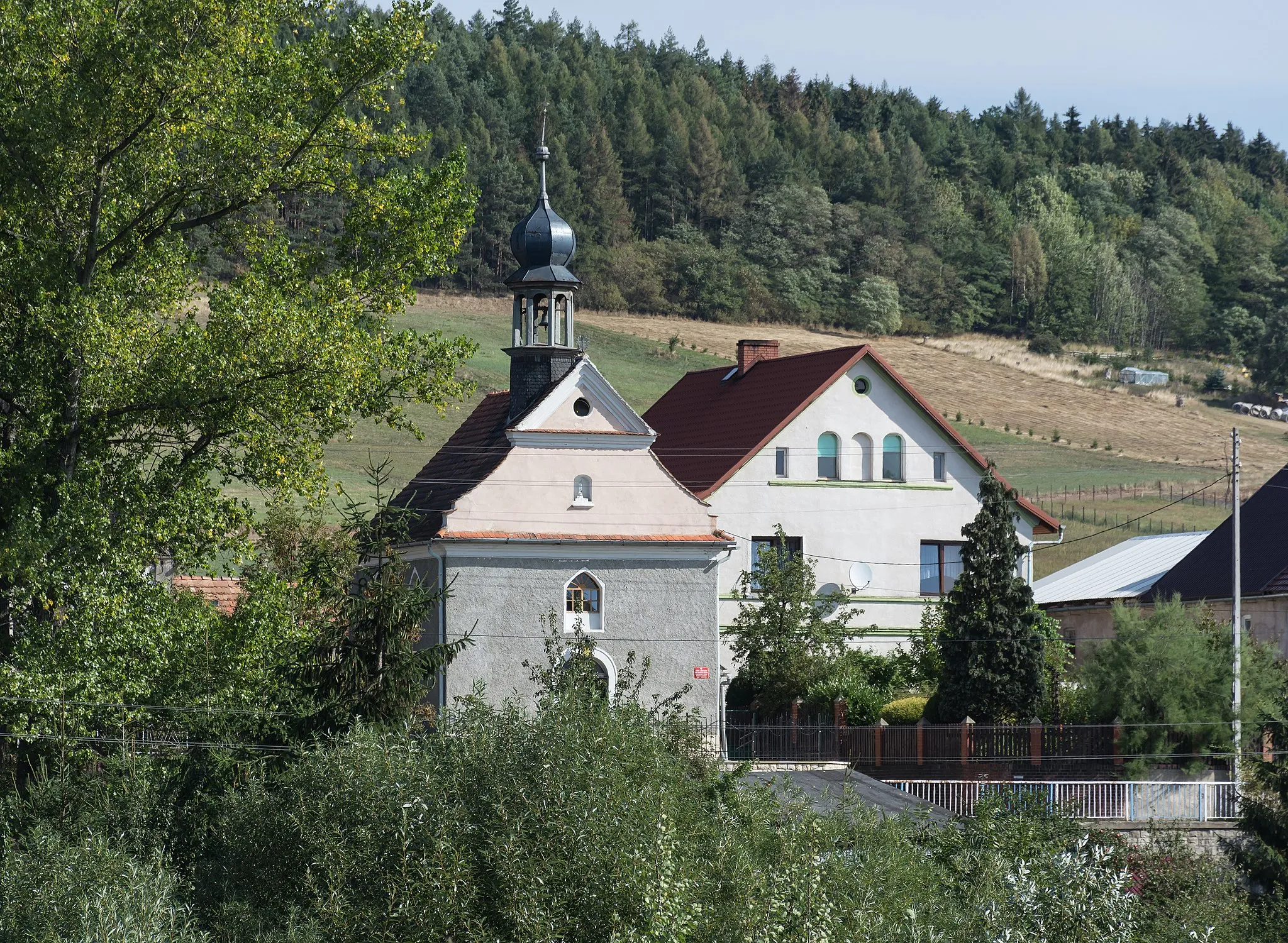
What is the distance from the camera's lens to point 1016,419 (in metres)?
97.9

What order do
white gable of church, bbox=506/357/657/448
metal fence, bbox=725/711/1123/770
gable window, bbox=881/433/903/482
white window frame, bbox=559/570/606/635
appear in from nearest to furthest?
1. metal fence, bbox=725/711/1123/770
2. white window frame, bbox=559/570/606/635
3. white gable of church, bbox=506/357/657/448
4. gable window, bbox=881/433/903/482

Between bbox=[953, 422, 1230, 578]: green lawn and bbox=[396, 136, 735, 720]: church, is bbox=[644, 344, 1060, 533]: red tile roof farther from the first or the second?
bbox=[953, 422, 1230, 578]: green lawn

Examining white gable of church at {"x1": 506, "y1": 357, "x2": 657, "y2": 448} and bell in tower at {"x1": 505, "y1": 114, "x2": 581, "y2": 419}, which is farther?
bell in tower at {"x1": 505, "y1": 114, "x2": 581, "y2": 419}

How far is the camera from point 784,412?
4762 cm

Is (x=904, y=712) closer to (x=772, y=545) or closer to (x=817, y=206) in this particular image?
(x=772, y=545)

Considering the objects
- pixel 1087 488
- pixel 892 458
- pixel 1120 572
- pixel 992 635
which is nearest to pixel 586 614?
pixel 992 635

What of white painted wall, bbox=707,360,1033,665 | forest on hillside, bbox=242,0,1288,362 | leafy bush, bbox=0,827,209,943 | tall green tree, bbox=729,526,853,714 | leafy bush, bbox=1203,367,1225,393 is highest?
forest on hillside, bbox=242,0,1288,362

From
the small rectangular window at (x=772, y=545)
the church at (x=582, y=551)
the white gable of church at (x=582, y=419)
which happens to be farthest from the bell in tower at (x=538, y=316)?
the small rectangular window at (x=772, y=545)

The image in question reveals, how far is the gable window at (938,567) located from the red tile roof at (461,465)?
11855mm

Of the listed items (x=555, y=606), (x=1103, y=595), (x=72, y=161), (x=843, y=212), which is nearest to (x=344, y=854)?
(x=72, y=161)

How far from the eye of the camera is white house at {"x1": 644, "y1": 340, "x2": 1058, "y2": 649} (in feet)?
153

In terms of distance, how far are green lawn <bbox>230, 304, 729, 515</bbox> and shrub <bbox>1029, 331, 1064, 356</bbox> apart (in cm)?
3218

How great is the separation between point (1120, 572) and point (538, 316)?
20158 millimetres

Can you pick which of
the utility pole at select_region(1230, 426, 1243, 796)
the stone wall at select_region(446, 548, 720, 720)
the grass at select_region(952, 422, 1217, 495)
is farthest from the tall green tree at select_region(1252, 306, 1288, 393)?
the stone wall at select_region(446, 548, 720, 720)
